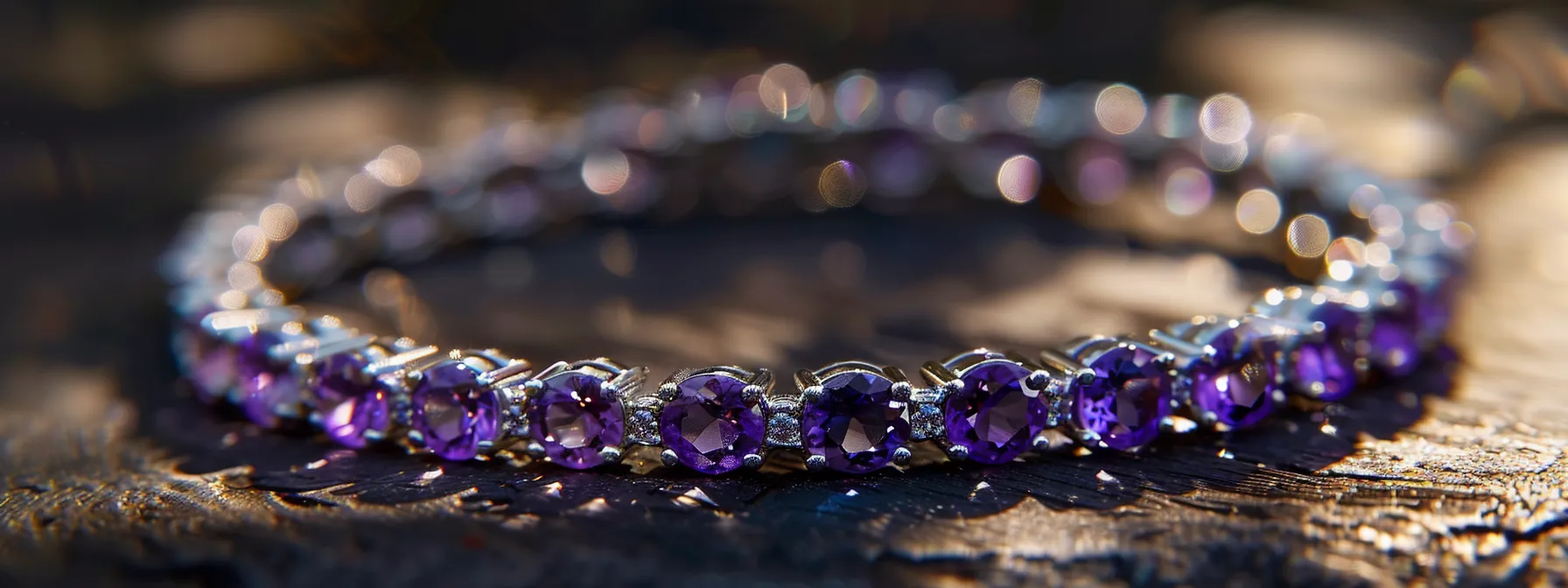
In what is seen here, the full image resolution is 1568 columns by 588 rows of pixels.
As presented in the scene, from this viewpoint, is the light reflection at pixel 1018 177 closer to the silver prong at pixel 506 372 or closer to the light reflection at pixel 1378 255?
the light reflection at pixel 1378 255

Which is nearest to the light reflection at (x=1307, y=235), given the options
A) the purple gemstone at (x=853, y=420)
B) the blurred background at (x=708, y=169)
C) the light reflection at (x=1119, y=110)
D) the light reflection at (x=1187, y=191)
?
the blurred background at (x=708, y=169)

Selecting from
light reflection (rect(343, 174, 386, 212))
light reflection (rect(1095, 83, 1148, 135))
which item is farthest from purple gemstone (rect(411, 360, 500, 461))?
light reflection (rect(1095, 83, 1148, 135))

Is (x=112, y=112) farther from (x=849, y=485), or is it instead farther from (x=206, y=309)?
(x=849, y=485)

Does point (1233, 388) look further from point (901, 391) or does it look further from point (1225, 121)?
point (1225, 121)

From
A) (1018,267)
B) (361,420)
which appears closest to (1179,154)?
(1018,267)

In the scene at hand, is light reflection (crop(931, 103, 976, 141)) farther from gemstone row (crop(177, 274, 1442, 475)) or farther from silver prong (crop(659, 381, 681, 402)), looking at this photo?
silver prong (crop(659, 381, 681, 402))

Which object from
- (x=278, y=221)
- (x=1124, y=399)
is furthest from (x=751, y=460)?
(x=278, y=221)

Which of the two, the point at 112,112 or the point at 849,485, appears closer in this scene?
the point at 849,485

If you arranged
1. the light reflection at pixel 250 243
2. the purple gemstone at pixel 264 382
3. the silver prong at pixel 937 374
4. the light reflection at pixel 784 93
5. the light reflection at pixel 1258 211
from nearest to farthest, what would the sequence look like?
the silver prong at pixel 937 374 → the purple gemstone at pixel 264 382 → the light reflection at pixel 250 243 → the light reflection at pixel 1258 211 → the light reflection at pixel 784 93
